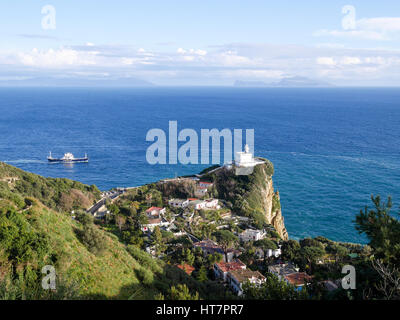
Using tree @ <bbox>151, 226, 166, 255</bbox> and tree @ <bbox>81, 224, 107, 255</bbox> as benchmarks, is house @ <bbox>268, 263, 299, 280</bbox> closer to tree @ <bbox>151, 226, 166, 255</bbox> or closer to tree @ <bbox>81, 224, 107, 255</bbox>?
tree @ <bbox>151, 226, 166, 255</bbox>

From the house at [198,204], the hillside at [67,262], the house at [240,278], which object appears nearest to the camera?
the hillside at [67,262]

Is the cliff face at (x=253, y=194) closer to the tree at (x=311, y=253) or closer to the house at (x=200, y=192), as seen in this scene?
the house at (x=200, y=192)

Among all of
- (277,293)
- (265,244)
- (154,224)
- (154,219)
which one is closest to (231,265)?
(265,244)

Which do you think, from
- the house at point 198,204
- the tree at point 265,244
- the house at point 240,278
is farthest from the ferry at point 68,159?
the house at point 240,278

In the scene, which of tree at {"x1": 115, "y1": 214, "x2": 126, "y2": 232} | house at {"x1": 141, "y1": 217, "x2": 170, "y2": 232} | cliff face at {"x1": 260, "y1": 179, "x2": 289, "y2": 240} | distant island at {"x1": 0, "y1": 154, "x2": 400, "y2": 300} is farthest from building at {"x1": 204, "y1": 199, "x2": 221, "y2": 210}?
tree at {"x1": 115, "y1": 214, "x2": 126, "y2": 232}

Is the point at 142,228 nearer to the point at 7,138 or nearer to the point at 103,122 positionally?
the point at 7,138
